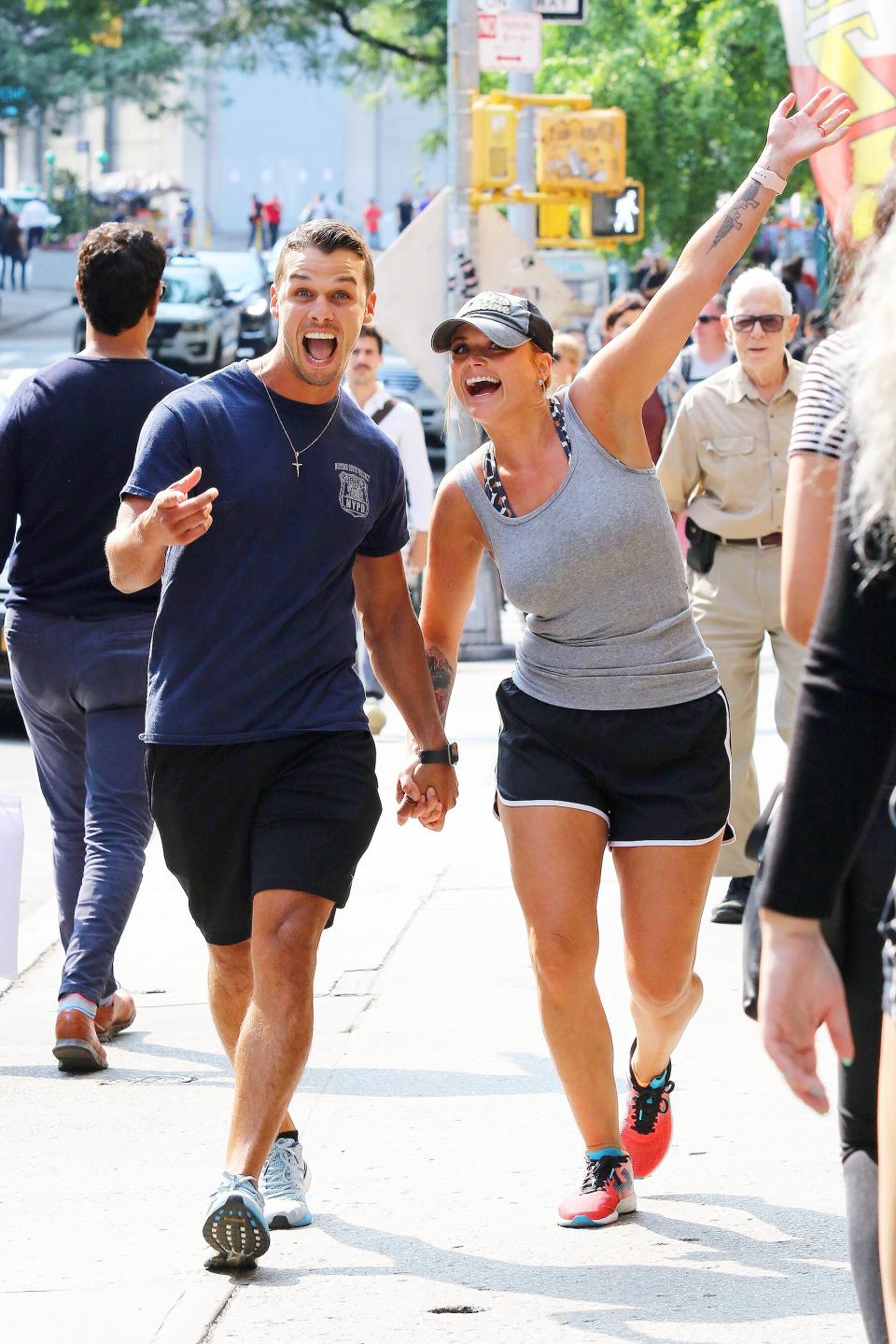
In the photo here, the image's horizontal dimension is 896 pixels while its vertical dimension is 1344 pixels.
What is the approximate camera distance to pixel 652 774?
178 inches

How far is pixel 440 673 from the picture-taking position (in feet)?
16.2

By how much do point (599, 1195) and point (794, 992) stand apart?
6.93 feet

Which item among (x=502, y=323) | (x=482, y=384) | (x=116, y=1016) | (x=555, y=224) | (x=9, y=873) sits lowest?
(x=116, y=1016)

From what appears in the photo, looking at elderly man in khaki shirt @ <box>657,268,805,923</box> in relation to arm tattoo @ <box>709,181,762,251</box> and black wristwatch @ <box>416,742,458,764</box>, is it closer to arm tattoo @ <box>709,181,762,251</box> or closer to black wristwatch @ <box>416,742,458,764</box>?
black wristwatch @ <box>416,742,458,764</box>

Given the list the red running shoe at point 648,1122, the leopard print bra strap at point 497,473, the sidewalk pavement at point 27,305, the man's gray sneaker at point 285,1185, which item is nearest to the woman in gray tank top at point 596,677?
the leopard print bra strap at point 497,473

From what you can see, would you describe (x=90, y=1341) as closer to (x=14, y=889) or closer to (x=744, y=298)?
(x=14, y=889)

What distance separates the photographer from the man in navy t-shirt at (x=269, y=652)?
442 centimetres

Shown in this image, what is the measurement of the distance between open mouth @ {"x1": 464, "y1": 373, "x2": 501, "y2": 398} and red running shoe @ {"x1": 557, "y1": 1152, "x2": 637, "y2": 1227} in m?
1.60

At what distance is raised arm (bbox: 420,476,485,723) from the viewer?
4684mm

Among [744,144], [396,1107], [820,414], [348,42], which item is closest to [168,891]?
[396,1107]

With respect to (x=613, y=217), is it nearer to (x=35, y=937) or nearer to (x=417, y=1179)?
(x=35, y=937)

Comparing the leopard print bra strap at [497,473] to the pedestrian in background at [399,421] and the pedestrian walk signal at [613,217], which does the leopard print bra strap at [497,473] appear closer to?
the pedestrian in background at [399,421]

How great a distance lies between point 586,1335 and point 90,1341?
0.89 m

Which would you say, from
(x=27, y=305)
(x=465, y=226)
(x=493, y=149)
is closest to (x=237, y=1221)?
(x=465, y=226)
